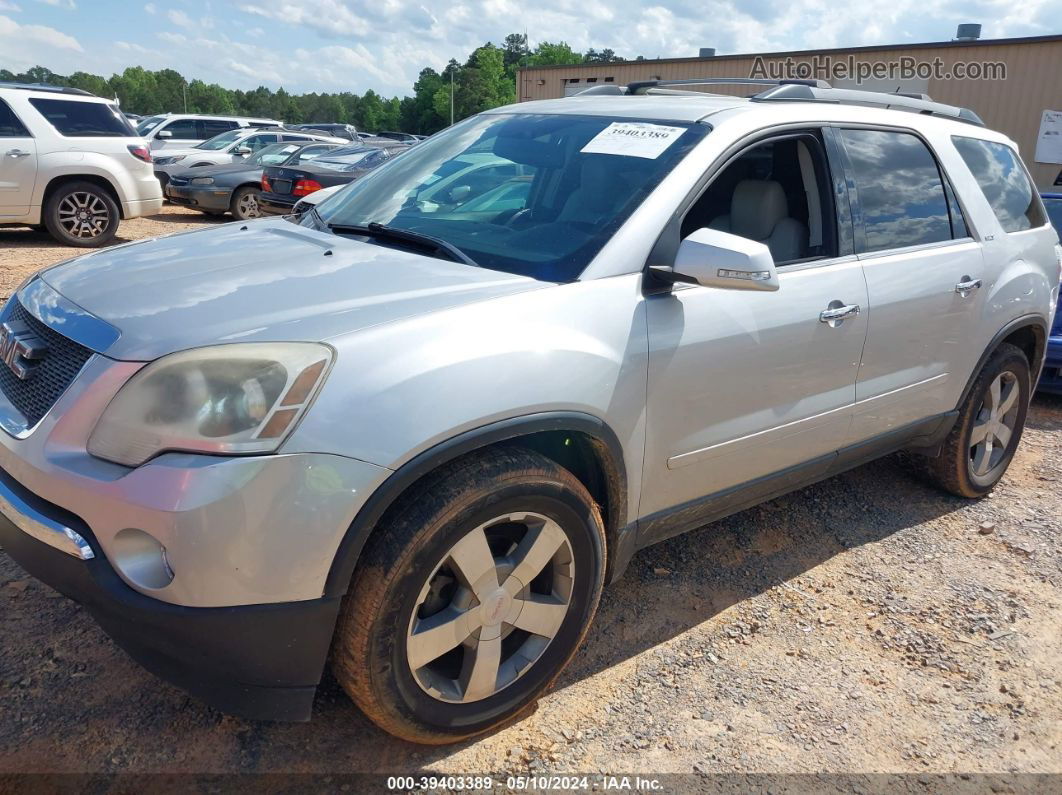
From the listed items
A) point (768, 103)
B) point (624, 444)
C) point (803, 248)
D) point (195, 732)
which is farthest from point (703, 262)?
point (195, 732)

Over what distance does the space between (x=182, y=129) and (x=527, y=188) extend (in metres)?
19.5

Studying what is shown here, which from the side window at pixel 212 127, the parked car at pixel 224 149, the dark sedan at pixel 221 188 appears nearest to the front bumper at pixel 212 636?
the dark sedan at pixel 221 188

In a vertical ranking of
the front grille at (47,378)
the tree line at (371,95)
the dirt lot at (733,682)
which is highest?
the tree line at (371,95)

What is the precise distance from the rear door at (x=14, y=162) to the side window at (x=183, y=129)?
10194mm

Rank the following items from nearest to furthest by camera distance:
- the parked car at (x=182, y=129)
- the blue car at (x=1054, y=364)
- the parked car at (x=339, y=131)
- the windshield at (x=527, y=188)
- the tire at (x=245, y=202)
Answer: the windshield at (x=527, y=188)
the blue car at (x=1054, y=364)
the tire at (x=245, y=202)
the parked car at (x=182, y=129)
the parked car at (x=339, y=131)

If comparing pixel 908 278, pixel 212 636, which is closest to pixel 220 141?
pixel 908 278

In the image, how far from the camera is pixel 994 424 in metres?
4.43

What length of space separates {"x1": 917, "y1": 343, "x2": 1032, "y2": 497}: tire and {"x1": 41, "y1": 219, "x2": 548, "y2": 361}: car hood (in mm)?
2729

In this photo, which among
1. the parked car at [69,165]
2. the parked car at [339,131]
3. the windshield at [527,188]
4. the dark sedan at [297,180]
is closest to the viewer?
the windshield at [527,188]

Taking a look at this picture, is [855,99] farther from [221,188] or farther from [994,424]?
[221,188]

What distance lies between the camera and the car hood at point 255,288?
2102 millimetres

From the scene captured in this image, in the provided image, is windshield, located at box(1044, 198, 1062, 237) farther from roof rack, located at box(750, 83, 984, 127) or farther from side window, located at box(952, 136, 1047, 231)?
roof rack, located at box(750, 83, 984, 127)

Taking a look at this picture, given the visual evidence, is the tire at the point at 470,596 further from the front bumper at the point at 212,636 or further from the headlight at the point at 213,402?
the headlight at the point at 213,402

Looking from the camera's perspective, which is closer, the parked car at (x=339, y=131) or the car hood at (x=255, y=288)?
the car hood at (x=255, y=288)
